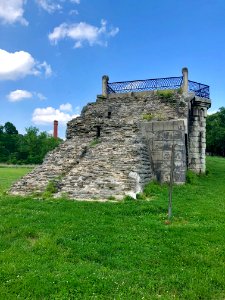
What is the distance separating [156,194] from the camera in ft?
47.0

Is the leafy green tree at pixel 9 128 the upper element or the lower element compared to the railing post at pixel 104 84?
upper

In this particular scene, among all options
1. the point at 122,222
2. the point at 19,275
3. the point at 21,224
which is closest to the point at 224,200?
the point at 122,222

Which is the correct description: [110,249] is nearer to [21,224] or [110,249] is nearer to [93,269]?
[93,269]

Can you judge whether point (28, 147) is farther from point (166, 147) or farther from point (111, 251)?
point (111, 251)

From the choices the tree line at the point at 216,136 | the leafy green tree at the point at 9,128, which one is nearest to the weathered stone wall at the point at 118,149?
Result: the tree line at the point at 216,136

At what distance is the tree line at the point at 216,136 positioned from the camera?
51.5 m

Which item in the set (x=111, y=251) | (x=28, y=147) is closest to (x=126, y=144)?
(x=111, y=251)

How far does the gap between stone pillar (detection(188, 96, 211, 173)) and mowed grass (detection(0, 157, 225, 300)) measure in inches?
355

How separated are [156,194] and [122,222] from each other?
4.67 metres

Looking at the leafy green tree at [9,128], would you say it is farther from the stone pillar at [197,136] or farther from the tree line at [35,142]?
the stone pillar at [197,136]

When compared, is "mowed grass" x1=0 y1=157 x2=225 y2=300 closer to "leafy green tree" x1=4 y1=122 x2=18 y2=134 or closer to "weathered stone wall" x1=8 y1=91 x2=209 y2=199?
"weathered stone wall" x1=8 y1=91 x2=209 y2=199

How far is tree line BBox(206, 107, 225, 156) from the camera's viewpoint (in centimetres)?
5152

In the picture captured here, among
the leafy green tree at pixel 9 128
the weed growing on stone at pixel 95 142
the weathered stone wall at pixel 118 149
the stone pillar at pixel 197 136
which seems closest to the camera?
the weathered stone wall at pixel 118 149

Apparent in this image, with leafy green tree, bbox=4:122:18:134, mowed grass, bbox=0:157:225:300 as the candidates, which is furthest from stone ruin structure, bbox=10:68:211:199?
leafy green tree, bbox=4:122:18:134
